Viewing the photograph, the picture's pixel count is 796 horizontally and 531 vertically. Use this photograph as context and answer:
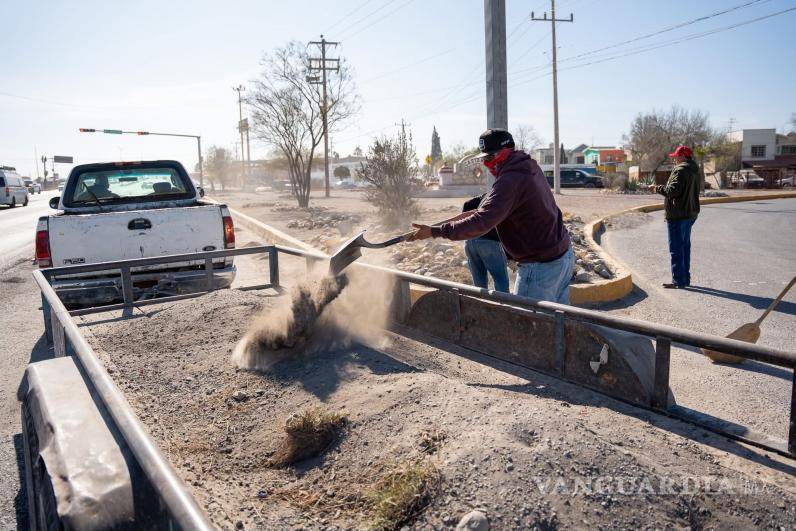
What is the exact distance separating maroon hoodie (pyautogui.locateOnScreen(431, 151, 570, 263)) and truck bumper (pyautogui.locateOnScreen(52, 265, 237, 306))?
3.44 metres

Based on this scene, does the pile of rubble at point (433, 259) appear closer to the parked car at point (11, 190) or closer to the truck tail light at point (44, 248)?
the truck tail light at point (44, 248)

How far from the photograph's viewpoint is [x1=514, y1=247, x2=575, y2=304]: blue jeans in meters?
4.17

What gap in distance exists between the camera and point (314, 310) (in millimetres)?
4551

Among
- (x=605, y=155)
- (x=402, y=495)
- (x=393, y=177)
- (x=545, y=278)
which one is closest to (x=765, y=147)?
(x=605, y=155)

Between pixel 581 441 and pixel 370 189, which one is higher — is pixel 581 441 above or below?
below

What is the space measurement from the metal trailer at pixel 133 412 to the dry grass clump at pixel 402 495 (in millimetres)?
847

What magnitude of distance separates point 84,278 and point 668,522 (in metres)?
5.86

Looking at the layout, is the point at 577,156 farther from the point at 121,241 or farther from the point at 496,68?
the point at 121,241

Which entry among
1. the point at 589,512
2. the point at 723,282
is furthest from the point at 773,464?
the point at 723,282

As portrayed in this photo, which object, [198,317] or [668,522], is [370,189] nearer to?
[198,317]

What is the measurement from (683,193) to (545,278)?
16.0 feet

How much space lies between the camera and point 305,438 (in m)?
3.10

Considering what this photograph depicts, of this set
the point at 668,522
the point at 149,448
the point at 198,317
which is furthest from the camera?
the point at 198,317

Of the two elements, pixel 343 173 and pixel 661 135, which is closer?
pixel 661 135
